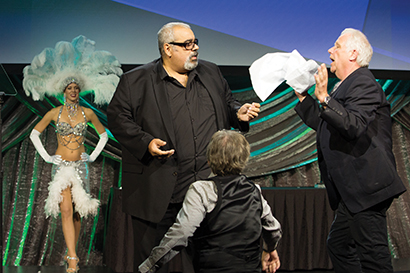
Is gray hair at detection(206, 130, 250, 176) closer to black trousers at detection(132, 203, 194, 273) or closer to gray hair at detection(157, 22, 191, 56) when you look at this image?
black trousers at detection(132, 203, 194, 273)

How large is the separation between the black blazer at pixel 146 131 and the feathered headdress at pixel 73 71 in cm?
191

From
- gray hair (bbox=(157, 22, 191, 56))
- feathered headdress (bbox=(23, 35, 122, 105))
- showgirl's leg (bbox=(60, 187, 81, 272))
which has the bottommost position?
showgirl's leg (bbox=(60, 187, 81, 272))

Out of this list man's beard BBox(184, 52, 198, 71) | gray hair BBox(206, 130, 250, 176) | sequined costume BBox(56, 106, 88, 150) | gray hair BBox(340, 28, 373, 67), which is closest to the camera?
gray hair BBox(206, 130, 250, 176)

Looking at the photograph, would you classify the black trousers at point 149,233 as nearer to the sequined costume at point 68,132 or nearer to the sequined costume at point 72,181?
the sequined costume at point 72,181

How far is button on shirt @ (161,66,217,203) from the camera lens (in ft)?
6.93

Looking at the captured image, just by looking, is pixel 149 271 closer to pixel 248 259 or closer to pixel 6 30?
pixel 248 259

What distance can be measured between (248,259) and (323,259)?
8.13 ft

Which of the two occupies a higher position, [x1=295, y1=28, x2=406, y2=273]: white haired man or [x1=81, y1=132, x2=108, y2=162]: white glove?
[x1=81, y1=132, x2=108, y2=162]: white glove

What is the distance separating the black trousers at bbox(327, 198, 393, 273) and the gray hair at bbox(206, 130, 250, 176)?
2.45 feet

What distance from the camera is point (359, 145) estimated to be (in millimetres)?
2191

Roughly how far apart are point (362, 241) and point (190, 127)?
40.3 inches

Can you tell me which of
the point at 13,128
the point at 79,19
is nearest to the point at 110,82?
the point at 79,19

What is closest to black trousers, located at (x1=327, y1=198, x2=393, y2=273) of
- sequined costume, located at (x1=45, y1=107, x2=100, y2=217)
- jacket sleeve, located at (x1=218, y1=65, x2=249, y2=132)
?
jacket sleeve, located at (x1=218, y1=65, x2=249, y2=132)

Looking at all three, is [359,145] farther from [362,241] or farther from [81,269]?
[81,269]
